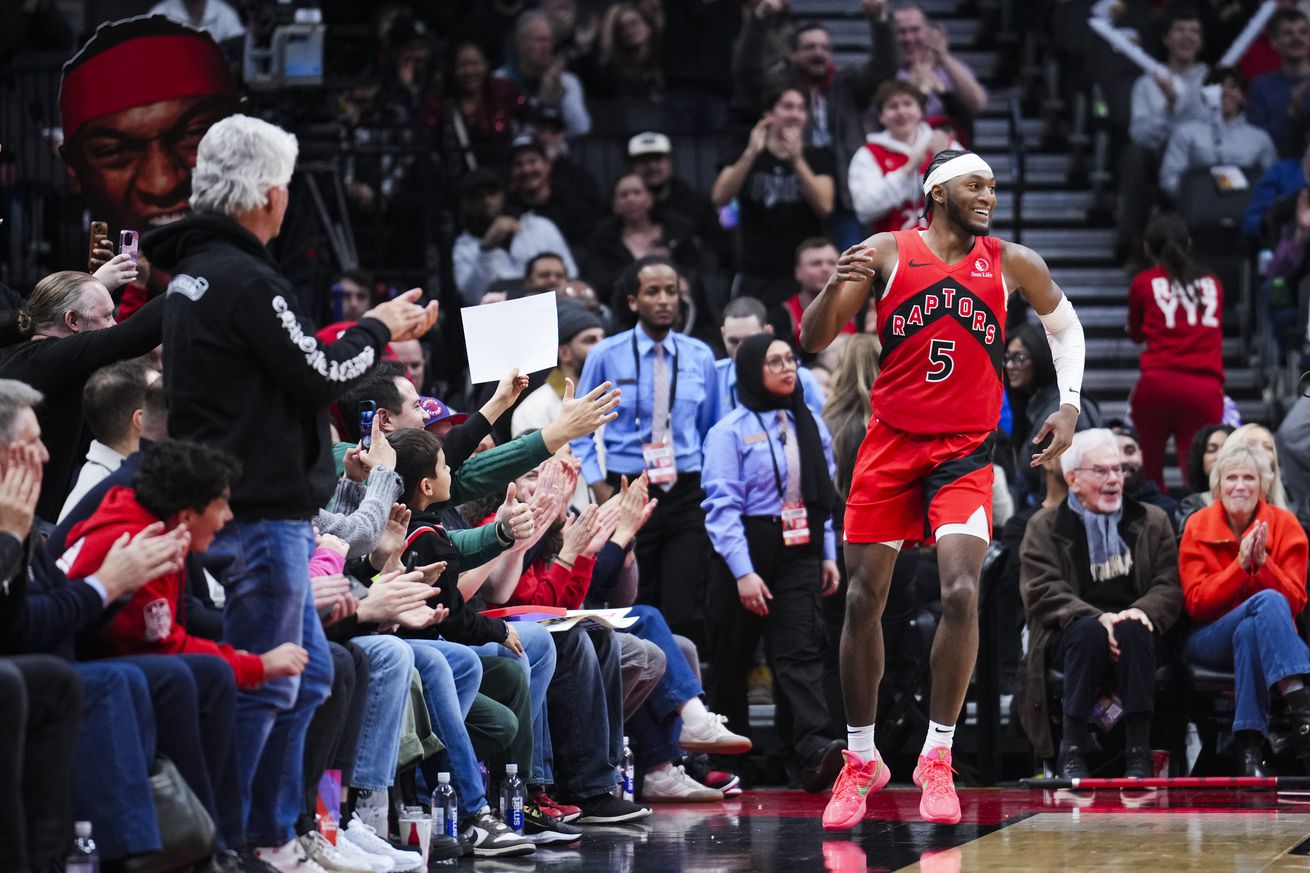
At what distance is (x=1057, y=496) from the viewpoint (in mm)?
8477

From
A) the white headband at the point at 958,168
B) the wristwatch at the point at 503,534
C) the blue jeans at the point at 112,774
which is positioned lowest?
the blue jeans at the point at 112,774

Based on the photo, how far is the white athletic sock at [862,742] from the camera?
20.9 feet

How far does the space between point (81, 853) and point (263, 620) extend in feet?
2.37

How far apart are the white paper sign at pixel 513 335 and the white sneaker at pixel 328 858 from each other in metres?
1.78

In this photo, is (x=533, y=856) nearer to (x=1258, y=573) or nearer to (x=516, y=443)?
(x=516, y=443)

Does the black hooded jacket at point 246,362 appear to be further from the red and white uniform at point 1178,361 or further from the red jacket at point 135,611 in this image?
the red and white uniform at point 1178,361

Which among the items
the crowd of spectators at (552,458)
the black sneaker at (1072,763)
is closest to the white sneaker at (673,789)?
the crowd of spectators at (552,458)

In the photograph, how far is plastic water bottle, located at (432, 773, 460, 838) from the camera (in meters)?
5.92

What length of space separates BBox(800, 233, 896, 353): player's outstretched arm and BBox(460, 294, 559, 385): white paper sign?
84 cm

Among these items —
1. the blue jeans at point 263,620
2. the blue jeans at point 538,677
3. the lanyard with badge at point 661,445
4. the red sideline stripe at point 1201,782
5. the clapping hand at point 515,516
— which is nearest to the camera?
the blue jeans at point 263,620

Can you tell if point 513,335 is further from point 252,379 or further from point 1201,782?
point 1201,782

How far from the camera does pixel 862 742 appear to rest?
6387 millimetres

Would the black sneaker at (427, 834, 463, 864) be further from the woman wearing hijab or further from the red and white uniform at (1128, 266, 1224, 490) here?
the red and white uniform at (1128, 266, 1224, 490)

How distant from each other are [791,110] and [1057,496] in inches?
132
